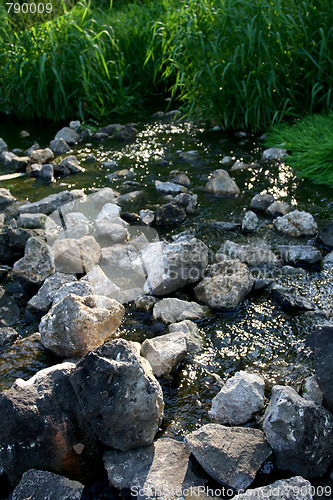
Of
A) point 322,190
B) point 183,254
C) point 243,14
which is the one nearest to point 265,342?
point 183,254

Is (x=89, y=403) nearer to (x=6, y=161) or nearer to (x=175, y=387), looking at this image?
(x=175, y=387)

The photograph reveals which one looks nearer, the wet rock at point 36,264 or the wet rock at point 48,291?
the wet rock at point 48,291

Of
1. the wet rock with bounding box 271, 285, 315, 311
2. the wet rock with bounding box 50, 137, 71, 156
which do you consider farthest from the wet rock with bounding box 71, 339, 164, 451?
the wet rock with bounding box 50, 137, 71, 156

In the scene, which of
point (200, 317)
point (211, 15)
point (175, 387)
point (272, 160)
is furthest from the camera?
point (211, 15)

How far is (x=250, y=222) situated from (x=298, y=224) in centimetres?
34

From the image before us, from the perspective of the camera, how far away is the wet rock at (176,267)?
2988mm

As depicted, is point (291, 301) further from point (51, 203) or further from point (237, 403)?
point (51, 203)

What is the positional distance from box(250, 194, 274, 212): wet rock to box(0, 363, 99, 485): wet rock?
2.31 meters

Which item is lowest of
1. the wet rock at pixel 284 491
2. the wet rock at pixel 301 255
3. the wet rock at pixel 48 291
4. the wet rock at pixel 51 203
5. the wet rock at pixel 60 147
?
the wet rock at pixel 60 147

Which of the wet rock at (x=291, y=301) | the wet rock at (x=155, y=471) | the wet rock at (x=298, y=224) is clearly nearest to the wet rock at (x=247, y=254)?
the wet rock at (x=298, y=224)

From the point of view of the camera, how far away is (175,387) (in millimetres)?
2375

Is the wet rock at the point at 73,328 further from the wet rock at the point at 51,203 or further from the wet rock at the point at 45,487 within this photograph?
the wet rock at the point at 51,203

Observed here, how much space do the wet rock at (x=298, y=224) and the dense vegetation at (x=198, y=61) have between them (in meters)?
1.81

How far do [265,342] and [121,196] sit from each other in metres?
2.12
